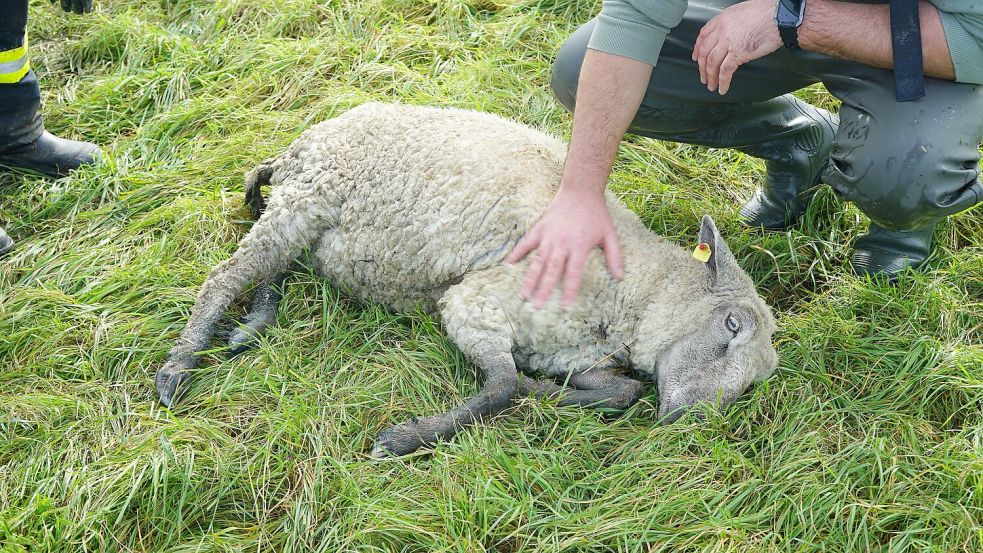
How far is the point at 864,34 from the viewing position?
137 inches

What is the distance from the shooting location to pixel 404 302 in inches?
154

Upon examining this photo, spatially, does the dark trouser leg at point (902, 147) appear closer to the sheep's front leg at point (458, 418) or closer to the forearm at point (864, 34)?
the forearm at point (864, 34)

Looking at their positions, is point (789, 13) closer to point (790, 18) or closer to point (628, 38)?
point (790, 18)

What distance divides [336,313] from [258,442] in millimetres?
797

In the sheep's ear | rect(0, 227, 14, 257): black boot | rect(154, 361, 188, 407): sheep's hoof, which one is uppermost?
the sheep's ear

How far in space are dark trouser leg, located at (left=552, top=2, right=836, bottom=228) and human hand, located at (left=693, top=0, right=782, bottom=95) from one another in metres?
0.40

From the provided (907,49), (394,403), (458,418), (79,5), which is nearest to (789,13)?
(907,49)

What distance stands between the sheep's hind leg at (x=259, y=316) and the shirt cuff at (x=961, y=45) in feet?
9.68

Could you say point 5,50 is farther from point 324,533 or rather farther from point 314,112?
point 324,533

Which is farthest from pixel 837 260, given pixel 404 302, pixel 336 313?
pixel 336 313

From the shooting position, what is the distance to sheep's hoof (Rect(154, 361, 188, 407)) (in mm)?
3484

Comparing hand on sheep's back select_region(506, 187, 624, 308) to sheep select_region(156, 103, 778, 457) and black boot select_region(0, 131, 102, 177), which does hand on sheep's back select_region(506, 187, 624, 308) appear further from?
black boot select_region(0, 131, 102, 177)

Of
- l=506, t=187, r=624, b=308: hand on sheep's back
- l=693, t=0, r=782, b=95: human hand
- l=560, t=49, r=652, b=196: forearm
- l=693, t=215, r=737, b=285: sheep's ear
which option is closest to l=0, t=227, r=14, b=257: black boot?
l=506, t=187, r=624, b=308: hand on sheep's back

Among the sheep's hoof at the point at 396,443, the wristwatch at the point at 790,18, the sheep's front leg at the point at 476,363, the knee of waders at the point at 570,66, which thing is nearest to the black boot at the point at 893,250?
the wristwatch at the point at 790,18
